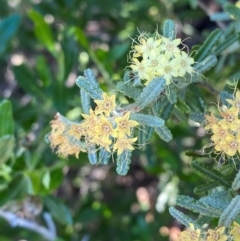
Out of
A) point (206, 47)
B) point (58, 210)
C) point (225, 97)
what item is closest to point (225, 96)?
point (225, 97)

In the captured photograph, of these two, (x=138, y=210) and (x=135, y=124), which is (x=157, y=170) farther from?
(x=135, y=124)

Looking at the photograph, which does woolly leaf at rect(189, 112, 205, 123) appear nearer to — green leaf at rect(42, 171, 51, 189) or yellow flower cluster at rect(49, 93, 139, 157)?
yellow flower cluster at rect(49, 93, 139, 157)

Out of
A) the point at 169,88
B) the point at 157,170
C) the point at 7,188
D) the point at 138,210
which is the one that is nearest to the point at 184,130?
the point at 157,170

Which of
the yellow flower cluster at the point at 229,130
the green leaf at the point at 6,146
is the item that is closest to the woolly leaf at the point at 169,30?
the yellow flower cluster at the point at 229,130

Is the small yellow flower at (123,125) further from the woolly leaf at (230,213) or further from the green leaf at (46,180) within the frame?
the green leaf at (46,180)

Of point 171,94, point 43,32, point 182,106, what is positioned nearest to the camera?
point 171,94

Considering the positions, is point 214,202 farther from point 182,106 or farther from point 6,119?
point 6,119
